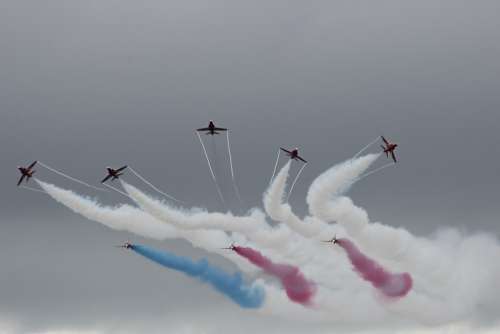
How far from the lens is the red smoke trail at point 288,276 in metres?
132

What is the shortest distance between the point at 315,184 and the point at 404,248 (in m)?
11.5

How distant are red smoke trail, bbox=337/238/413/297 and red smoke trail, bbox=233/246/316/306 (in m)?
4.57

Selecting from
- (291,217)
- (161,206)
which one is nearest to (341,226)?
(291,217)

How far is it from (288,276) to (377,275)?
7374mm

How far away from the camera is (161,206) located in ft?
430

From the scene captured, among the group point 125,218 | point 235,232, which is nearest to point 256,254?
point 235,232

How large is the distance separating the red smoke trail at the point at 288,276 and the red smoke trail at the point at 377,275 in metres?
4.57

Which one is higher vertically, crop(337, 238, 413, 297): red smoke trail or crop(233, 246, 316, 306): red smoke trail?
crop(337, 238, 413, 297): red smoke trail

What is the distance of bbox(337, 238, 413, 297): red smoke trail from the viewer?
133 m

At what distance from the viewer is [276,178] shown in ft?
420

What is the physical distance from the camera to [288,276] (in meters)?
134

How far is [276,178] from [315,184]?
3.46m

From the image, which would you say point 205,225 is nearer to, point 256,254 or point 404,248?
point 256,254

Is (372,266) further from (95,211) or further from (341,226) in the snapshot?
(95,211)
